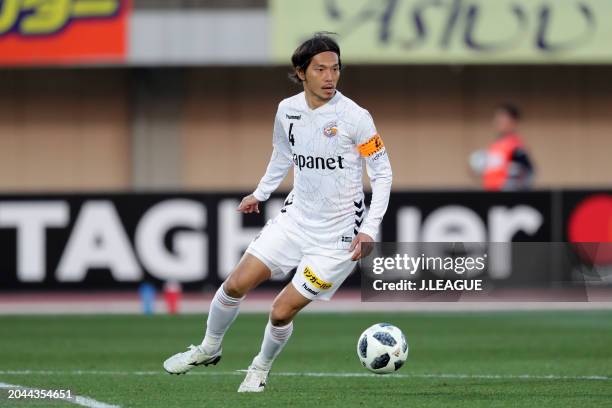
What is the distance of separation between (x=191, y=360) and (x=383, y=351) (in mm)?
1250

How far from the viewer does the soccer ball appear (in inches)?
351

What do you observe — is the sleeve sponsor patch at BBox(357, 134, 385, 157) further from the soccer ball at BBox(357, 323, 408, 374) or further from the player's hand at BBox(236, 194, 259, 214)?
the soccer ball at BBox(357, 323, 408, 374)

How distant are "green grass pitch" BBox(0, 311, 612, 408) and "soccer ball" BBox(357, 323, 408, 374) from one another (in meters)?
0.19

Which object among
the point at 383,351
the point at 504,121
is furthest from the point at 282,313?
the point at 504,121

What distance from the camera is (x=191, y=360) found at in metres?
9.26

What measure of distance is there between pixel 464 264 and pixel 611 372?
1547mm

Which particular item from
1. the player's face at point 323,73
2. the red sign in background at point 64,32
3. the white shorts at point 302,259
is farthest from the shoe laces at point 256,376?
the red sign in background at point 64,32

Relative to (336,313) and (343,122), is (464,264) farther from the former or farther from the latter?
(336,313)

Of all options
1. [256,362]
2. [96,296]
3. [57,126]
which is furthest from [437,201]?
[256,362]

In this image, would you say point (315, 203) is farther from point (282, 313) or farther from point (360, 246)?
point (282, 313)

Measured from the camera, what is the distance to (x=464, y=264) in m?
11.4

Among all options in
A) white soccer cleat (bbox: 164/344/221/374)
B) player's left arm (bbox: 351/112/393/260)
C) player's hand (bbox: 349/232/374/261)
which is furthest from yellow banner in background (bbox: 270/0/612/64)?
player's hand (bbox: 349/232/374/261)

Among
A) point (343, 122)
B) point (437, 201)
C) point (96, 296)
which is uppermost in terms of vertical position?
point (343, 122)

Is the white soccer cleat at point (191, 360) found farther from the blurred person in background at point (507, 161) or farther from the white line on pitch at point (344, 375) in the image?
the blurred person in background at point (507, 161)
